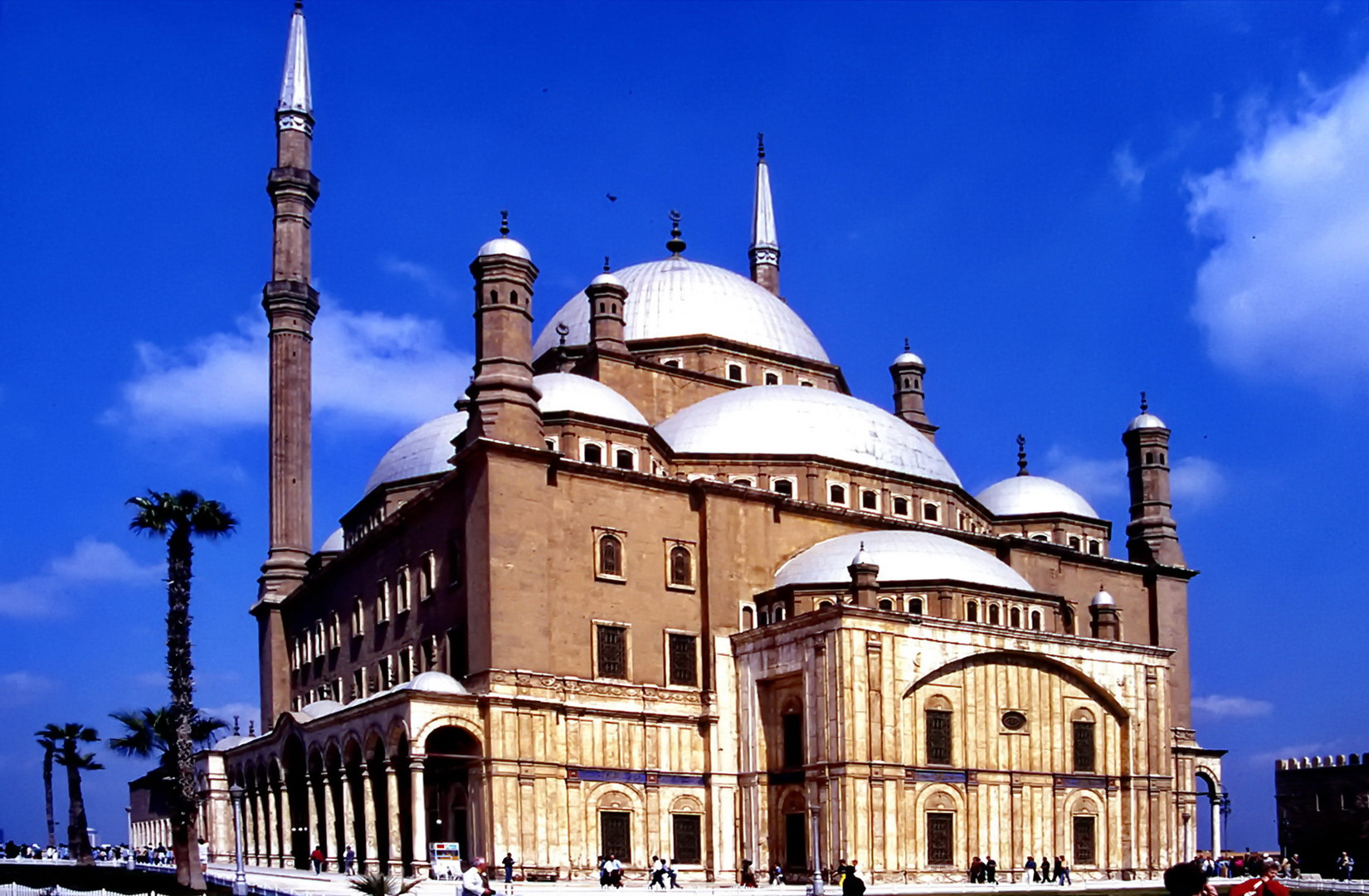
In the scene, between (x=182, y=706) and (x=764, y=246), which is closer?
(x=182, y=706)

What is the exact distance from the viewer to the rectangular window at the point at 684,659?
38.5 metres

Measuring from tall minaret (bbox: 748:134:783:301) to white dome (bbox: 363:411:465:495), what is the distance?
20.0 m

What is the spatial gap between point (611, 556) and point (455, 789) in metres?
6.68

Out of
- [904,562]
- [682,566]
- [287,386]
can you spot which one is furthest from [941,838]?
[287,386]

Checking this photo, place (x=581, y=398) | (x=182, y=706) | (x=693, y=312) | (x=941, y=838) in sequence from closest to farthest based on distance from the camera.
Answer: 1. (x=182, y=706)
2. (x=941, y=838)
3. (x=581, y=398)
4. (x=693, y=312)

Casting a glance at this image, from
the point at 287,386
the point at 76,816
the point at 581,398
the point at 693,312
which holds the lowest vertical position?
the point at 76,816

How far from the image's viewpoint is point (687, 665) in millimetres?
38688

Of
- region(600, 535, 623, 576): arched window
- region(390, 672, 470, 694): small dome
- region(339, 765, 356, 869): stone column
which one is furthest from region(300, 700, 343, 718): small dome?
region(600, 535, 623, 576): arched window

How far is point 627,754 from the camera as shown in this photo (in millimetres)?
36938

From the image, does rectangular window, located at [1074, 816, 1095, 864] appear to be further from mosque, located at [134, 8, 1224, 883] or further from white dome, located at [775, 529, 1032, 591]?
white dome, located at [775, 529, 1032, 591]

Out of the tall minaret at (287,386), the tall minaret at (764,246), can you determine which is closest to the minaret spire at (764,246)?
the tall minaret at (764,246)

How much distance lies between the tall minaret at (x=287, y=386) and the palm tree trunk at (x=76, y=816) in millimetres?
6927

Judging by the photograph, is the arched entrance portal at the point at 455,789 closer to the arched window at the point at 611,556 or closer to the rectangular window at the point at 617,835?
the rectangular window at the point at 617,835

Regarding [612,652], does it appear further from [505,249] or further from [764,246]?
[764,246]
